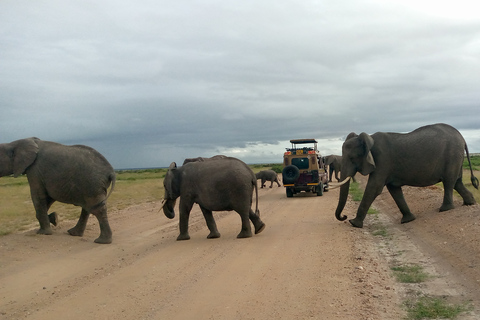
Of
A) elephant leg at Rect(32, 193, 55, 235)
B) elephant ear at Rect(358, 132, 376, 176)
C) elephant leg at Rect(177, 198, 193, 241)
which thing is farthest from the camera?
elephant ear at Rect(358, 132, 376, 176)

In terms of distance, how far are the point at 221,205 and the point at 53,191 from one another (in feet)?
14.3

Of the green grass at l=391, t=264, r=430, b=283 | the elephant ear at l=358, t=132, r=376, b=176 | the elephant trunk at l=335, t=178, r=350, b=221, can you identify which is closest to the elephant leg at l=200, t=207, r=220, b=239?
the elephant trunk at l=335, t=178, r=350, b=221

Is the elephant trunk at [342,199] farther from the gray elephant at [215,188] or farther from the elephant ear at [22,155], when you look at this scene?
the elephant ear at [22,155]

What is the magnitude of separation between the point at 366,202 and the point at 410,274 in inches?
214

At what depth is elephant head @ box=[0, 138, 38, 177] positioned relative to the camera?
11.7 meters

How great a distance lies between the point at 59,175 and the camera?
38.5ft

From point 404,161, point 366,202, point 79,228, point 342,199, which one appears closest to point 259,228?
point 342,199

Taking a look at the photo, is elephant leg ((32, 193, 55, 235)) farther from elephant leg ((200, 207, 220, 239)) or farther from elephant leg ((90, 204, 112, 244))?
elephant leg ((200, 207, 220, 239))

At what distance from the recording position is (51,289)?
7.29 metres

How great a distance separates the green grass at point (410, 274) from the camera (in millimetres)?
7084

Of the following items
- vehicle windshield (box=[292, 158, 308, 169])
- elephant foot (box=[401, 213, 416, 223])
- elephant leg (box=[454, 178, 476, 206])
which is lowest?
elephant foot (box=[401, 213, 416, 223])

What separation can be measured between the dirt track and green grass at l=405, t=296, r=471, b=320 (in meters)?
0.16

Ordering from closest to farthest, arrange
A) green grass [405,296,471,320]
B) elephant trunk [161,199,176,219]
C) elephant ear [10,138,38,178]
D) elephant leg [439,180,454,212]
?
1. green grass [405,296,471,320]
2. elephant ear [10,138,38,178]
3. elephant trunk [161,199,176,219]
4. elephant leg [439,180,454,212]

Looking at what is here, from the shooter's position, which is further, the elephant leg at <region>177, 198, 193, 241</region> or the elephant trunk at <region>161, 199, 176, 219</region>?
the elephant trunk at <region>161, 199, 176, 219</region>
